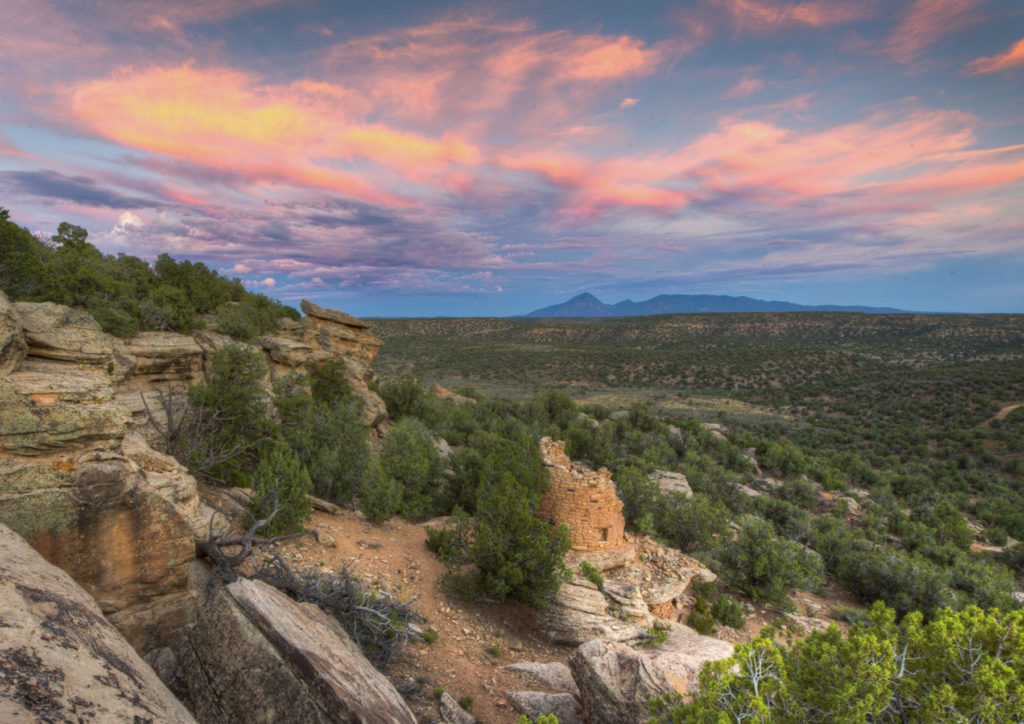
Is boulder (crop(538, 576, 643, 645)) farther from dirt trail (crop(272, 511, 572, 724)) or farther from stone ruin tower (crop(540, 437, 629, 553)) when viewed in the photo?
stone ruin tower (crop(540, 437, 629, 553))

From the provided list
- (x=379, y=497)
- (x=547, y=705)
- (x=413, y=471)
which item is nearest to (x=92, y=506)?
(x=547, y=705)

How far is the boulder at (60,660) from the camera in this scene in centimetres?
312

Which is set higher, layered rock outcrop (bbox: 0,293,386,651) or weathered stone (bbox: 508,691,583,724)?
layered rock outcrop (bbox: 0,293,386,651)

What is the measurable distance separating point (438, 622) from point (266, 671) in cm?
647

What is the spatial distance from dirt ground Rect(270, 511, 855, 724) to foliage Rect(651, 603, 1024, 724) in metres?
4.28

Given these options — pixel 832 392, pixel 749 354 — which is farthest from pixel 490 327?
pixel 832 392

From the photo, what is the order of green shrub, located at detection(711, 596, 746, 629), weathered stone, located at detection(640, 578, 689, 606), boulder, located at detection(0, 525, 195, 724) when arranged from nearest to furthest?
boulder, located at detection(0, 525, 195, 724) < weathered stone, located at detection(640, 578, 689, 606) < green shrub, located at detection(711, 596, 746, 629)

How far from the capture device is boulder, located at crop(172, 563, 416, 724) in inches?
185

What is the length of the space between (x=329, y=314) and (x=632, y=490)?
2341 centimetres

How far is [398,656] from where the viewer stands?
8.62 meters

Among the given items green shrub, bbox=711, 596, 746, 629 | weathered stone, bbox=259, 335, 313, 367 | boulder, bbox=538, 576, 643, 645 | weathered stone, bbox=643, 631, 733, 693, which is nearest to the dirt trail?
boulder, bbox=538, 576, 643, 645

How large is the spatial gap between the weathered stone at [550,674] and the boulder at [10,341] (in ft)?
34.1

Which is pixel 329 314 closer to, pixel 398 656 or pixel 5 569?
pixel 398 656

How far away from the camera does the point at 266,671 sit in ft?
16.1
